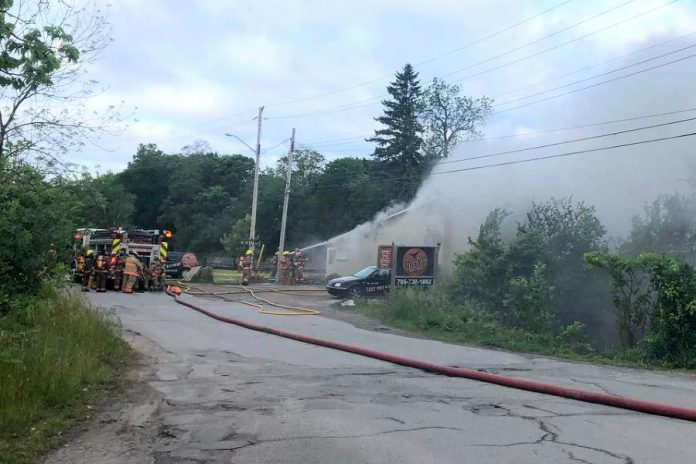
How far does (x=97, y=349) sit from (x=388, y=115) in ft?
175

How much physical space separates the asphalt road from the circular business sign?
11.6 m

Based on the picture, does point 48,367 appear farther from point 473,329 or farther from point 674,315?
Answer: point 674,315

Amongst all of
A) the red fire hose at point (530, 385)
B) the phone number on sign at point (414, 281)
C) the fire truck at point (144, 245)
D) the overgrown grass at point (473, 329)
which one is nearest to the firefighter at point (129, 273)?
the fire truck at point (144, 245)

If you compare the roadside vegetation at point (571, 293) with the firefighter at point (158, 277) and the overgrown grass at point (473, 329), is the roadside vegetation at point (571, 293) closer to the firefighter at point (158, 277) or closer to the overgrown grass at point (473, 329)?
the overgrown grass at point (473, 329)

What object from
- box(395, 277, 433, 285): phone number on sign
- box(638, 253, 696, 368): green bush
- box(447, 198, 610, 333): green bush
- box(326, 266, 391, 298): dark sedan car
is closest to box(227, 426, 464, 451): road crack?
box(638, 253, 696, 368): green bush

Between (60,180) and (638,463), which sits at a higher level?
(60,180)

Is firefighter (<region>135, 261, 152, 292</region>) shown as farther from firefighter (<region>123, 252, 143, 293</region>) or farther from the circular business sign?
the circular business sign

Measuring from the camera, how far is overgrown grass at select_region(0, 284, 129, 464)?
16.9 feet

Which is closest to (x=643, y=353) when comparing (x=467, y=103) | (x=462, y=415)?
(x=462, y=415)

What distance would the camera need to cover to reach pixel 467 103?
58906mm

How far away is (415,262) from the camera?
2261 centimetres

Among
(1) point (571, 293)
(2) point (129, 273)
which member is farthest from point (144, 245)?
(1) point (571, 293)

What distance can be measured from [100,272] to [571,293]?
54.9 ft

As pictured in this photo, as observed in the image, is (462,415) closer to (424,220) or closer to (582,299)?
(582,299)
